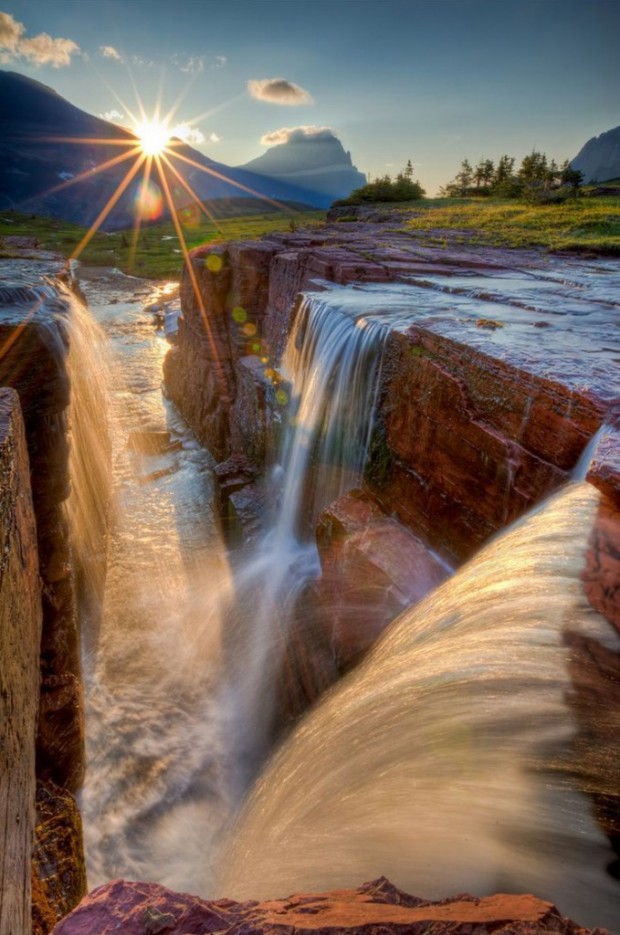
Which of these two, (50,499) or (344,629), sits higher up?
(50,499)

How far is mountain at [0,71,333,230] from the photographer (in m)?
108

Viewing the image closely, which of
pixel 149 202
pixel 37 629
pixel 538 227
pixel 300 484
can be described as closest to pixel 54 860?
→ pixel 37 629

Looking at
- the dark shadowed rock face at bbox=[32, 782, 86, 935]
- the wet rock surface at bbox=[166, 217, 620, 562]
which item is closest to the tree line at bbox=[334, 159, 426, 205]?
the wet rock surface at bbox=[166, 217, 620, 562]

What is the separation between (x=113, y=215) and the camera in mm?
107438

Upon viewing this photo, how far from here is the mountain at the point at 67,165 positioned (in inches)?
4235

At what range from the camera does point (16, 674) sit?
2.68 metres

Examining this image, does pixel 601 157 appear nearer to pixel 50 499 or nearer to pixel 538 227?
pixel 538 227

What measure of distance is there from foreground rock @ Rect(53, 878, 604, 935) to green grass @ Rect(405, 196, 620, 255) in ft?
44.4

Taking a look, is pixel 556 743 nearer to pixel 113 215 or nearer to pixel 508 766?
pixel 508 766

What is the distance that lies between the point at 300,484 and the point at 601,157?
189 m

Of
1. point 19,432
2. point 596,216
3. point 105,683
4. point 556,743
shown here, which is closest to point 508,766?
point 556,743

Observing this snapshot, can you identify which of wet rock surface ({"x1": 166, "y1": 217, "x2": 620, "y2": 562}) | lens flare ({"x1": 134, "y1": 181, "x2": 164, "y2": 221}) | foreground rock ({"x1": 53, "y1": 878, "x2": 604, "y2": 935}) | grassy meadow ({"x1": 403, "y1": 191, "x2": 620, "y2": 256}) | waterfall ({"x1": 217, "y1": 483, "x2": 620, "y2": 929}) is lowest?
waterfall ({"x1": 217, "y1": 483, "x2": 620, "y2": 929})

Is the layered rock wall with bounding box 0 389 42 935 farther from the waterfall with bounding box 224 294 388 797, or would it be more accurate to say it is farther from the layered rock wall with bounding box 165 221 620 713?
the layered rock wall with bounding box 165 221 620 713

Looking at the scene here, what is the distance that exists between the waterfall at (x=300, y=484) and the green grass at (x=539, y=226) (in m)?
7.96
